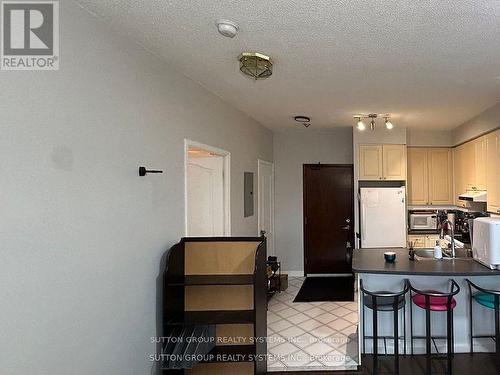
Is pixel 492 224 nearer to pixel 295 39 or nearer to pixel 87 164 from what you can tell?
pixel 295 39

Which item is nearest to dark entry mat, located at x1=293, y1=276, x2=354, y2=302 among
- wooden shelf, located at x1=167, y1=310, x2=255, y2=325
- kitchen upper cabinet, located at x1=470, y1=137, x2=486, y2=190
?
kitchen upper cabinet, located at x1=470, y1=137, x2=486, y2=190

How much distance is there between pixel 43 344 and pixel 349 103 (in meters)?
3.45

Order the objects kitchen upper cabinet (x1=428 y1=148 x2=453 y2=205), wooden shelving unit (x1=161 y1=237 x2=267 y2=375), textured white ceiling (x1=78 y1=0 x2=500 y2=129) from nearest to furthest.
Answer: textured white ceiling (x1=78 y1=0 x2=500 y2=129)
wooden shelving unit (x1=161 y1=237 x2=267 y2=375)
kitchen upper cabinet (x1=428 y1=148 x2=453 y2=205)

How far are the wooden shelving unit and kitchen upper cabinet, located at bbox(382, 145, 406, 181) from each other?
11.0 feet

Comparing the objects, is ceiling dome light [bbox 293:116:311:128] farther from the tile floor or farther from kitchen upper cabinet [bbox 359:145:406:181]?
the tile floor

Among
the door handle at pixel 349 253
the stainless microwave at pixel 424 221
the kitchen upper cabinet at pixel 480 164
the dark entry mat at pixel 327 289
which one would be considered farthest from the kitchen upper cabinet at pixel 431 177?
the dark entry mat at pixel 327 289

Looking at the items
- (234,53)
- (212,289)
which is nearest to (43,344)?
(212,289)

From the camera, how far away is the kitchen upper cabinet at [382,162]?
5.26m

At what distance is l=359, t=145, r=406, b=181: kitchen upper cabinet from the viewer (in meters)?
5.26

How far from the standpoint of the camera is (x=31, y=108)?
1.42m

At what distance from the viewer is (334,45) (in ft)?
7.21

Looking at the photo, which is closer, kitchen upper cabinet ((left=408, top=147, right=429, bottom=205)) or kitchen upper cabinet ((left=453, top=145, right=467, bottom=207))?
kitchen upper cabinet ((left=453, top=145, right=467, bottom=207))

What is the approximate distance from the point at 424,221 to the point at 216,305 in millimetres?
4025

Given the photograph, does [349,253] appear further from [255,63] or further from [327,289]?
[255,63]
